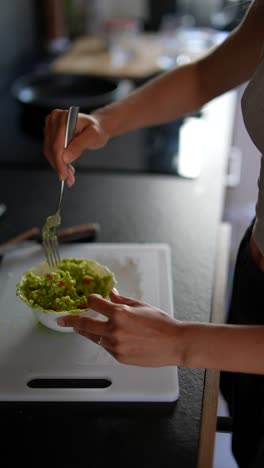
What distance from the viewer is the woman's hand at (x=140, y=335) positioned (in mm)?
621

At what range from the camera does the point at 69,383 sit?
0.75 meters

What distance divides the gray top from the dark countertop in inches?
7.7

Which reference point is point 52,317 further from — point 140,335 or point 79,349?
point 140,335

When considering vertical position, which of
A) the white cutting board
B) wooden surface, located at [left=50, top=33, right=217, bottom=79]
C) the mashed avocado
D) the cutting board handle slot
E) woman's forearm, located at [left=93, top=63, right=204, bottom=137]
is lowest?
the cutting board handle slot

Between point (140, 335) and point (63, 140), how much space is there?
39 centimetres

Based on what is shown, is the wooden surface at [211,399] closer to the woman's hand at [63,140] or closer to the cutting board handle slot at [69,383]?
the cutting board handle slot at [69,383]

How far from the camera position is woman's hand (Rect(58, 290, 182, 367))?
2.04 feet

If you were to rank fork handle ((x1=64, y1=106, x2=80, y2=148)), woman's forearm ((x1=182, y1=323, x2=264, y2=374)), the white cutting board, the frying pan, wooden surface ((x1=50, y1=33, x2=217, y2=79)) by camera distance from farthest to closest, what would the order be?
wooden surface ((x1=50, y1=33, x2=217, y2=79)), the frying pan, fork handle ((x1=64, y1=106, x2=80, y2=148)), the white cutting board, woman's forearm ((x1=182, y1=323, x2=264, y2=374))

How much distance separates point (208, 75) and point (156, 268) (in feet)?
1.12

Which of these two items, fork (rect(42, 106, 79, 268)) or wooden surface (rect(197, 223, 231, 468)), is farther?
fork (rect(42, 106, 79, 268))

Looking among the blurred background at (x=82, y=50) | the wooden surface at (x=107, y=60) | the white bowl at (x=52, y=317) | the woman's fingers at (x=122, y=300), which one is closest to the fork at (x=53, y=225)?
the white bowl at (x=52, y=317)

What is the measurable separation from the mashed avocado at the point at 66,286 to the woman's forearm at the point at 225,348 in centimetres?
20

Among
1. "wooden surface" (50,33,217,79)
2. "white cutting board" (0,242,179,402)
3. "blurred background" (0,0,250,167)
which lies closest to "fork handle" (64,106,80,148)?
"white cutting board" (0,242,179,402)

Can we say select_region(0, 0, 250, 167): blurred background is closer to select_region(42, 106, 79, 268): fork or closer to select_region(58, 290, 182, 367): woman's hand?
select_region(42, 106, 79, 268): fork
